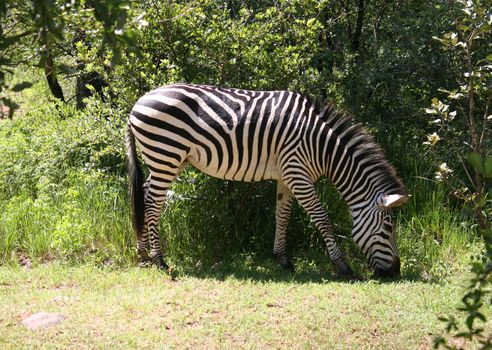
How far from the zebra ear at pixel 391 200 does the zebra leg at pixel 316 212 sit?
65cm

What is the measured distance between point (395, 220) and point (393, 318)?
281 cm

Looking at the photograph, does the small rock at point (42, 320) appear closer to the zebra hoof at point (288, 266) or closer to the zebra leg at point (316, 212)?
the zebra hoof at point (288, 266)

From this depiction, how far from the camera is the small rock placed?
17.4ft

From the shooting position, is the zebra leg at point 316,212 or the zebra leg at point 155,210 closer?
the zebra leg at point 316,212

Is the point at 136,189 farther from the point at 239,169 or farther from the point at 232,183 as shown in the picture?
the point at 232,183

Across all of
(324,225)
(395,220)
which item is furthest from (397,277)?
(395,220)

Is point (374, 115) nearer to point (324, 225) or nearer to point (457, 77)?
point (457, 77)

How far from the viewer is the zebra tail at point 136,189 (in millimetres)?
7250

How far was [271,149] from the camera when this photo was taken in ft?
23.2

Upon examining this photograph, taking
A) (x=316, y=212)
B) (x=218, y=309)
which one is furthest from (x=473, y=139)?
(x=218, y=309)

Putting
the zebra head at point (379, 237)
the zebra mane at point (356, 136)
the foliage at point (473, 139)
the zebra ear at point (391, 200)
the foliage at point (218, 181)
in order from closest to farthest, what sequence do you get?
the foliage at point (473, 139)
the zebra ear at point (391, 200)
the zebra head at point (379, 237)
the zebra mane at point (356, 136)
the foliage at point (218, 181)

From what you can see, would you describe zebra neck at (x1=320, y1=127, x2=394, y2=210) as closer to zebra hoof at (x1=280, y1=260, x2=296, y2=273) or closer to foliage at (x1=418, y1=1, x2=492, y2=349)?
foliage at (x1=418, y1=1, x2=492, y2=349)

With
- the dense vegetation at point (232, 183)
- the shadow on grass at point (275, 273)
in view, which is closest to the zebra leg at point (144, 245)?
the dense vegetation at point (232, 183)

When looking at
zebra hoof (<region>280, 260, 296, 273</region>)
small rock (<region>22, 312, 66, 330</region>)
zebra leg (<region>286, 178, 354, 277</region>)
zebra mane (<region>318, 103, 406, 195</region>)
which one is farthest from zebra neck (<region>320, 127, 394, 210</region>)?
small rock (<region>22, 312, 66, 330</region>)
